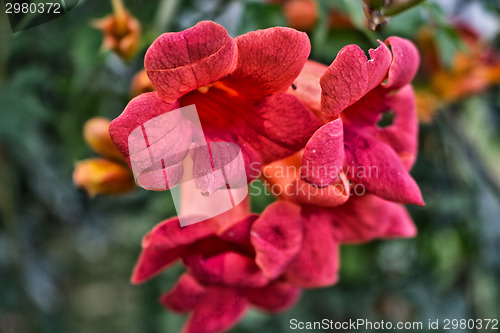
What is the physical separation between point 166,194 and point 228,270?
2.23ft

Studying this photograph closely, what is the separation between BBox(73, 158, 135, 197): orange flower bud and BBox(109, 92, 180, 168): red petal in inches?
15.7

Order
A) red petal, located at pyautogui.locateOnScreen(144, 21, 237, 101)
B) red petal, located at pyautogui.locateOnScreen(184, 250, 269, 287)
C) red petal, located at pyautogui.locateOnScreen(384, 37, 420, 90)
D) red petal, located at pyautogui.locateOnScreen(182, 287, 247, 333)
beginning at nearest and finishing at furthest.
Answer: red petal, located at pyautogui.locateOnScreen(144, 21, 237, 101) < red petal, located at pyautogui.locateOnScreen(384, 37, 420, 90) < red petal, located at pyautogui.locateOnScreen(184, 250, 269, 287) < red petal, located at pyautogui.locateOnScreen(182, 287, 247, 333)

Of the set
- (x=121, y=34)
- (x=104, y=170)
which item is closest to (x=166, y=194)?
(x=104, y=170)

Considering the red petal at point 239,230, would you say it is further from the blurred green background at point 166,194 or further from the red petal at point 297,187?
the blurred green background at point 166,194

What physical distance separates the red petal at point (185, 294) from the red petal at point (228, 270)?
76mm

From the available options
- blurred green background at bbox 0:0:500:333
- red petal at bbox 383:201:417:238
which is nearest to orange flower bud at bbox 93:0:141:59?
blurred green background at bbox 0:0:500:333

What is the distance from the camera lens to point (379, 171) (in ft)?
2.04

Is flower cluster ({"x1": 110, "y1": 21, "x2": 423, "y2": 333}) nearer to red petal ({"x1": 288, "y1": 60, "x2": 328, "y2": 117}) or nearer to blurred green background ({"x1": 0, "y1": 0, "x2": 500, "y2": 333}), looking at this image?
red petal ({"x1": 288, "y1": 60, "x2": 328, "y2": 117})

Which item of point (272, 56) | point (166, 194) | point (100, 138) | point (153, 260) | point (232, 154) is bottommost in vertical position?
point (166, 194)

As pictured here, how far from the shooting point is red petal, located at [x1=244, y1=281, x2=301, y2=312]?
814 millimetres

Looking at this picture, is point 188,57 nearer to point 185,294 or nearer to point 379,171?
point 379,171

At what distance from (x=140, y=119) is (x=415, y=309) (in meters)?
1.51

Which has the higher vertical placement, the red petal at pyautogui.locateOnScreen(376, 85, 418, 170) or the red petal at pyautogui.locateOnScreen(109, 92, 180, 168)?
the red petal at pyautogui.locateOnScreen(109, 92, 180, 168)

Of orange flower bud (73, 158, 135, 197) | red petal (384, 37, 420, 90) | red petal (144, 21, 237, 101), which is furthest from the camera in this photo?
orange flower bud (73, 158, 135, 197)
